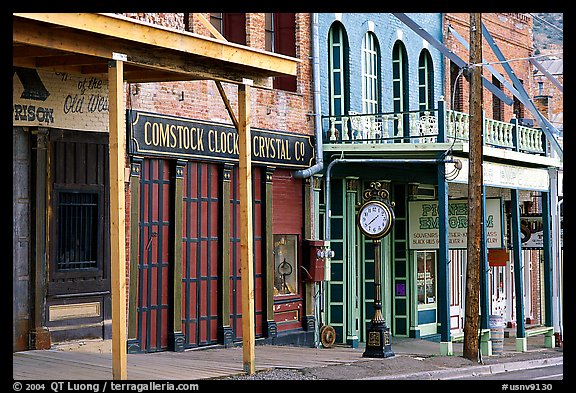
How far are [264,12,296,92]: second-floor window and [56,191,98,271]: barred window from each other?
233 inches

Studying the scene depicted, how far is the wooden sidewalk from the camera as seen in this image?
44.8 ft

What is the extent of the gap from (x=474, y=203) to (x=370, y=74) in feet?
18.5

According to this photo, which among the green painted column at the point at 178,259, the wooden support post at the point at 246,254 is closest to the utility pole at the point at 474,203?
the green painted column at the point at 178,259

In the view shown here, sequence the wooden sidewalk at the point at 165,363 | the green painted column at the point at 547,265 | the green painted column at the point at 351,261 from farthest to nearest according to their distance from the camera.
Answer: the green painted column at the point at 547,265 < the green painted column at the point at 351,261 < the wooden sidewalk at the point at 165,363

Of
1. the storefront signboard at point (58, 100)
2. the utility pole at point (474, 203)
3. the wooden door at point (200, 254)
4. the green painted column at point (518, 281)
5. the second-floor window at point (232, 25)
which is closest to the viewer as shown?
the storefront signboard at point (58, 100)

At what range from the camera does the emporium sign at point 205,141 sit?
17328 millimetres

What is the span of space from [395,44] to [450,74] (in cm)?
257

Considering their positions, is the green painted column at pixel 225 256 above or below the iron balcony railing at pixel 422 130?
below

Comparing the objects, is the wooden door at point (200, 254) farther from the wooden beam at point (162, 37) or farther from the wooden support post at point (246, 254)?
the wooden beam at point (162, 37)

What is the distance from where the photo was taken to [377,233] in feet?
61.6

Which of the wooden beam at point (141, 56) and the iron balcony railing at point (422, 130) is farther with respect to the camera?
the iron balcony railing at point (422, 130)

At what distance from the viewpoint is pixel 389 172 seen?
22.9 metres
